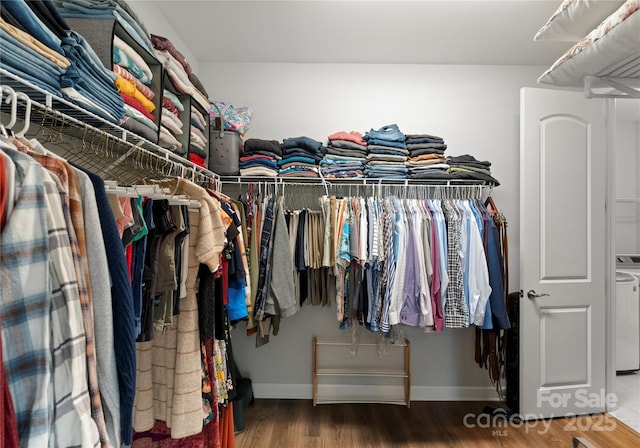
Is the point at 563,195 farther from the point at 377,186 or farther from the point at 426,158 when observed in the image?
the point at 377,186

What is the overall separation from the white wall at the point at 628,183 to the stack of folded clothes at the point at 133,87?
4.56 m

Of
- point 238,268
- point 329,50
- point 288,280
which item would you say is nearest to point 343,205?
point 288,280

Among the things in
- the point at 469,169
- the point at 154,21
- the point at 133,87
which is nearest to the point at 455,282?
the point at 469,169

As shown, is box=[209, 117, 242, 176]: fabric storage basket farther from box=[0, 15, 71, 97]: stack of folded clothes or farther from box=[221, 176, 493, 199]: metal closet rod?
box=[0, 15, 71, 97]: stack of folded clothes

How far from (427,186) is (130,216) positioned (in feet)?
6.33

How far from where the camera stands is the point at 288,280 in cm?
215

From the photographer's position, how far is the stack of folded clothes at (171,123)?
4.97 ft

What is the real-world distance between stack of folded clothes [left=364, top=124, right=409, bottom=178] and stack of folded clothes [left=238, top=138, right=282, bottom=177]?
0.68m

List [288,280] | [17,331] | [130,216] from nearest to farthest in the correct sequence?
[17,331] → [130,216] → [288,280]

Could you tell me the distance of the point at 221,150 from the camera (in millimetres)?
2271

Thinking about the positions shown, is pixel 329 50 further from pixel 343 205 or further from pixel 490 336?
pixel 490 336

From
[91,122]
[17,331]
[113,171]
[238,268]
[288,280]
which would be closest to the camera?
[17,331]

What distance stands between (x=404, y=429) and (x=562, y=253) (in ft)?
5.48

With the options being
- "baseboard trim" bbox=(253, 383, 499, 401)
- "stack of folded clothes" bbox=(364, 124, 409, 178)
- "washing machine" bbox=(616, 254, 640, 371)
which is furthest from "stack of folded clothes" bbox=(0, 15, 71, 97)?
"washing machine" bbox=(616, 254, 640, 371)
